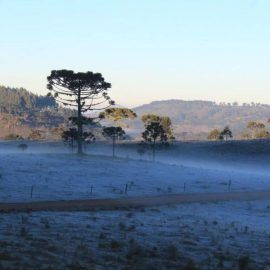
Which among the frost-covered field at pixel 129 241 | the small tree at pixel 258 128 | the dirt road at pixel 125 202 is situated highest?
the small tree at pixel 258 128

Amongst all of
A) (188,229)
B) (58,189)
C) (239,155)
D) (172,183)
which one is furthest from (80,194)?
(239,155)

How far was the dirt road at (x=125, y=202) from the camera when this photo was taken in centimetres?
2956

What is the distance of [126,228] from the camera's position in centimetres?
2159

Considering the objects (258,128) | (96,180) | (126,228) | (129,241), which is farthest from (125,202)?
(258,128)

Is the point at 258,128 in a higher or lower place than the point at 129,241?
higher

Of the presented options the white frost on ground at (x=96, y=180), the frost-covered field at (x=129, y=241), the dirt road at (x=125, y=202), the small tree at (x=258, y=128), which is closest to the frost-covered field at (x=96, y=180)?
the white frost on ground at (x=96, y=180)

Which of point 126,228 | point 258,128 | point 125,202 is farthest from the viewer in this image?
point 258,128

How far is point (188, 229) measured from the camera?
2266 cm

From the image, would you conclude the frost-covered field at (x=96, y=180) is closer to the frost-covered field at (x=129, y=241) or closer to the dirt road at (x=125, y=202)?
the dirt road at (x=125, y=202)

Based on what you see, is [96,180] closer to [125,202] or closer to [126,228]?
[125,202]

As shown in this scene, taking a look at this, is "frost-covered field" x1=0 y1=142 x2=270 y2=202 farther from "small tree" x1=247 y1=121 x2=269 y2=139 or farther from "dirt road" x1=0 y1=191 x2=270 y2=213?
"small tree" x1=247 y1=121 x2=269 y2=139

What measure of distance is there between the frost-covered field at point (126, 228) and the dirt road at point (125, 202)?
185 cm

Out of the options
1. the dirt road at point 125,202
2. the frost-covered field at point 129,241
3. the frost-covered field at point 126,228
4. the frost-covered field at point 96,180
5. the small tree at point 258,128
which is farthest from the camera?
the small tree at point 258,128

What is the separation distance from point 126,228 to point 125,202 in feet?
44.0
